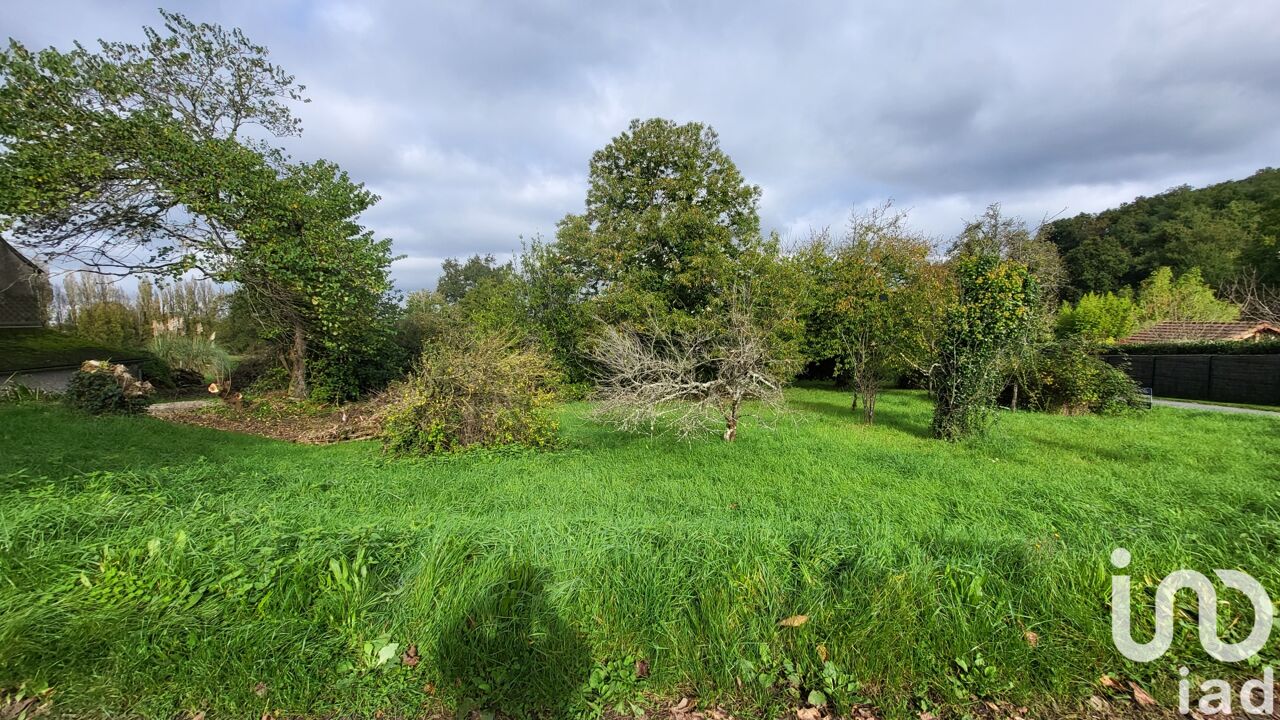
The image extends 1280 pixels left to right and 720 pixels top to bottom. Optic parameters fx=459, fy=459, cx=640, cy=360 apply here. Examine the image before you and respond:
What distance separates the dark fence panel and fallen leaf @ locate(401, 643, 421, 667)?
731 inches

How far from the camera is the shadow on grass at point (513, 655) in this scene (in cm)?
203

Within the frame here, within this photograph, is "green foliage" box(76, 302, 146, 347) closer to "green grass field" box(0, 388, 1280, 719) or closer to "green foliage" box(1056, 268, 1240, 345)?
"green grass field" box(0, 388, 1280, 719)

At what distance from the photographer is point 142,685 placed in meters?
2.01

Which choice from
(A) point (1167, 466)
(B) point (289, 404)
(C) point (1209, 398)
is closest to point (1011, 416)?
(A) point (1167, 466)

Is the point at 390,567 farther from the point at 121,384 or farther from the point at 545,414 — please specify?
the point at 121,384

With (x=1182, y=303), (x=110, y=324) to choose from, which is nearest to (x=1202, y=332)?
(x=1182, y=303)

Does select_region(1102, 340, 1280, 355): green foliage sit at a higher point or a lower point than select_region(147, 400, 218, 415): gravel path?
higher

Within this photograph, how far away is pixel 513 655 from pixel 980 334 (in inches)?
327

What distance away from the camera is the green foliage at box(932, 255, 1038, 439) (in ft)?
23.9

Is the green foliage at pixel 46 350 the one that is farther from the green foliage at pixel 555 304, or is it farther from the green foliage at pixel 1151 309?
the green foliage at pixel 1151 309

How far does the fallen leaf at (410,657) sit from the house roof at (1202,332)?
2562 centimetres

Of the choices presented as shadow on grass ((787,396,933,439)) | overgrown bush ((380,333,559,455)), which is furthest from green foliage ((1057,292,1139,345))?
overgrown bush ((380,333,559,455))

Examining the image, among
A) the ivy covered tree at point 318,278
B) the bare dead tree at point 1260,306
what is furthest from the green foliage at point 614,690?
the bare dead tree at point 1260,306

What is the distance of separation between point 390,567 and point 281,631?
1.61ft
